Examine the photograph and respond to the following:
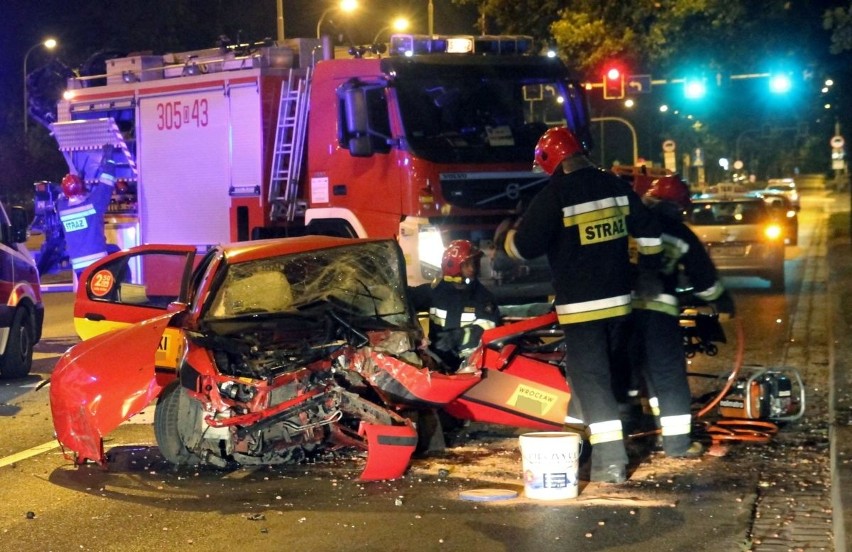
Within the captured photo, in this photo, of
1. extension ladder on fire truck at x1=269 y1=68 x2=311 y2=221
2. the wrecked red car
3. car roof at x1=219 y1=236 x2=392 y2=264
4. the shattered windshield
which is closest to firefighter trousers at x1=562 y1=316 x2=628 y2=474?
the wrecked red car

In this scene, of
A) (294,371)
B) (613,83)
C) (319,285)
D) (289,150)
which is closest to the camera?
(294,371)

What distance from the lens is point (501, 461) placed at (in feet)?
24.4

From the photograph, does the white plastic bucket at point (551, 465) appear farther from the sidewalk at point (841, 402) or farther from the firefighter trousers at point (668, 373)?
the sidewalk at point (841, 402)

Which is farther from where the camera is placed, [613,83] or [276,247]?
[613,83]

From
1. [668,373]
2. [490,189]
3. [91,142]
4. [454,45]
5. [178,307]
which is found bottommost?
[668,373]

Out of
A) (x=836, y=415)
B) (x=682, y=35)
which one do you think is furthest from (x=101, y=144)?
(x=682, y=35)

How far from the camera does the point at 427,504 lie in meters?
6.46

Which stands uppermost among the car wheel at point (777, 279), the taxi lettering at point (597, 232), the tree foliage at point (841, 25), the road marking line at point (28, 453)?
the tree foliage at point (841, 25)

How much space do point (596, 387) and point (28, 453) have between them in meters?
3.96

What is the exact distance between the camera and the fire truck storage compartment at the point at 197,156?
14.1 meters

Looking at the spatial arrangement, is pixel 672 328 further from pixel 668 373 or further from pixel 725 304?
pixel 725 304

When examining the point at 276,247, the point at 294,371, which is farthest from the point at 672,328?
the point at 276,247

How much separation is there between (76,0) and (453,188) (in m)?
34.1

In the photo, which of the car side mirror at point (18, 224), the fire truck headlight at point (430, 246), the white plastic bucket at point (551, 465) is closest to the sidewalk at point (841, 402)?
the white plastic bucket at point (551, 465)
